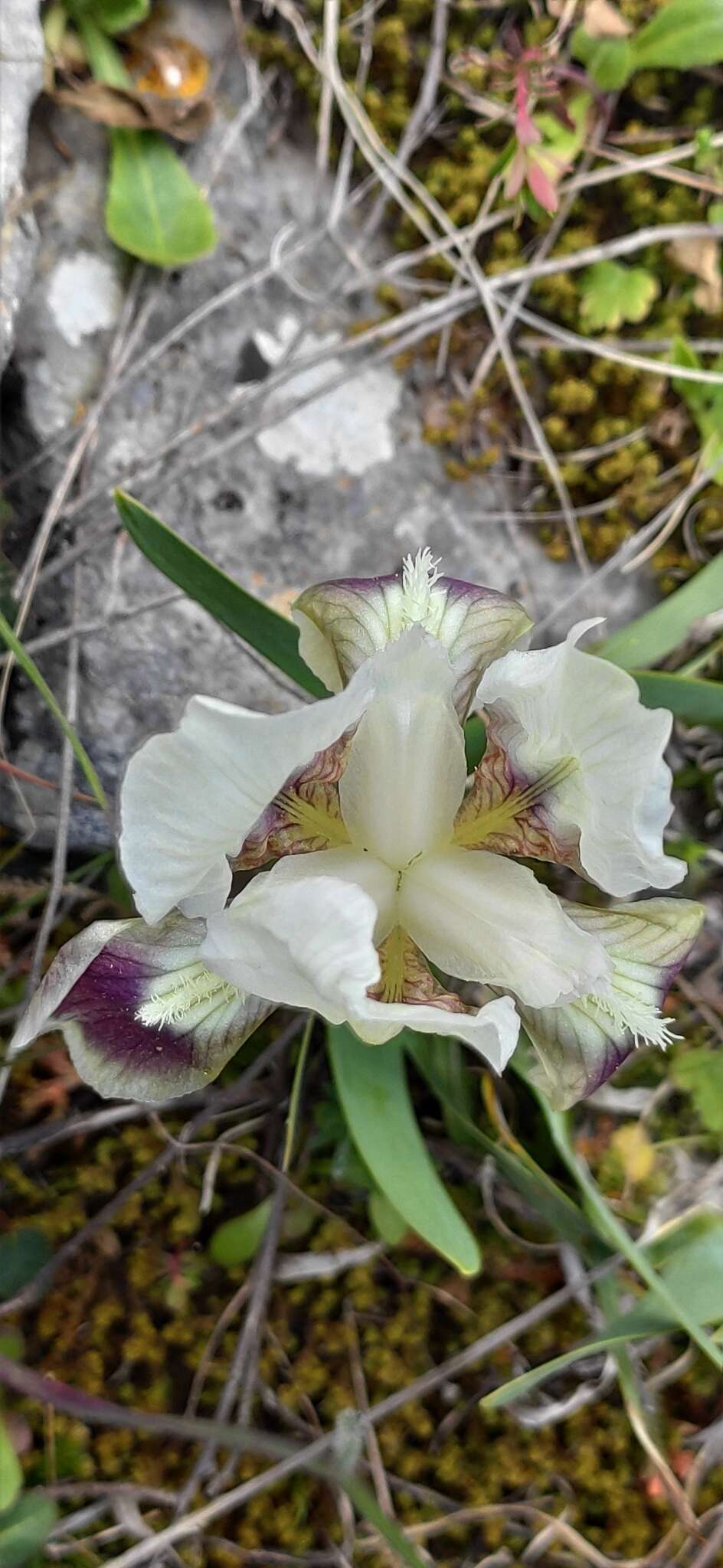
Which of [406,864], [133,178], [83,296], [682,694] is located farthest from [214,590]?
[133,178]

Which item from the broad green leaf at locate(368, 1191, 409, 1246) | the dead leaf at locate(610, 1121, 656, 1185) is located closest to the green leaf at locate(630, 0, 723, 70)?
the dead leaf at locate(610, 1121, 656, 1185)

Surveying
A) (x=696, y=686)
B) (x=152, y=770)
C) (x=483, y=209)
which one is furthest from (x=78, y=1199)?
(x=483, y=209)

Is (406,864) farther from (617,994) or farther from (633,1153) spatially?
(633,1153)

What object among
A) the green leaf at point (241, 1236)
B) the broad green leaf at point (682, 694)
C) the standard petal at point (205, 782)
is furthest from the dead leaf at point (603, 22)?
the green leaf at point (241, 1236)

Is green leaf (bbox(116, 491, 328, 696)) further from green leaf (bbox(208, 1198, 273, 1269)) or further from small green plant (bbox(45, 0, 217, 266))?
green leaf (bbox(208, 1198, 273, 1269))

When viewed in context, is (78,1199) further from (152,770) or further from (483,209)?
(483,209)

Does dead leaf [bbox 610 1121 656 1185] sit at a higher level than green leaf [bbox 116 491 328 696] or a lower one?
lower
